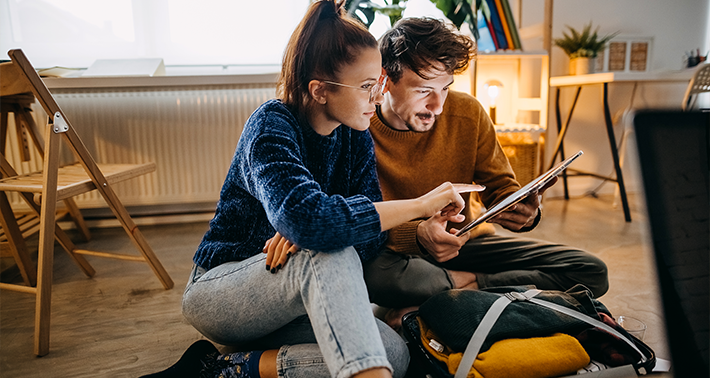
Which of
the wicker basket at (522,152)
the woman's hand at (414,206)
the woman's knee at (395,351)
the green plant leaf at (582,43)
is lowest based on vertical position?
the woman's knee at (395,351)

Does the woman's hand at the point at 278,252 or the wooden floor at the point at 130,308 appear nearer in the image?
the woman's hand at the point at 278,252

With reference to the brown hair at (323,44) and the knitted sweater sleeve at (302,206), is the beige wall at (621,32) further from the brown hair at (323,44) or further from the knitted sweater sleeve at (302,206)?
the knitted sweater sleeve at (302,206)

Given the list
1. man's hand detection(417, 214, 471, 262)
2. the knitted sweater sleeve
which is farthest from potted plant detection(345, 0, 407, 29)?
the knitted sweater sleeve

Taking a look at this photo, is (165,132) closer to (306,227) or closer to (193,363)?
(193,363)

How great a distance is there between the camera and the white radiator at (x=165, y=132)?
7.95ft

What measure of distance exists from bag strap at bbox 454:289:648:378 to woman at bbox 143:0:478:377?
0.49ft

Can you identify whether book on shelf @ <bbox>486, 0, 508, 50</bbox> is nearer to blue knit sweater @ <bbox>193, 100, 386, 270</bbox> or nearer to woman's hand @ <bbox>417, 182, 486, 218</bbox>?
blue knit sweater @ <bbox>193, 100, 386, 270</bbox>

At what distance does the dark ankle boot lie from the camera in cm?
96

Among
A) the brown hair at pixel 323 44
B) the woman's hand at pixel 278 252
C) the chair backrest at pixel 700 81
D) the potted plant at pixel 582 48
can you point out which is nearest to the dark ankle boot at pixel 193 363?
the woman's hand at pixel 278 252

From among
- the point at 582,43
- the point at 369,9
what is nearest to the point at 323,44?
the point at 369,9

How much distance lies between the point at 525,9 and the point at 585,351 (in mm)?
2413

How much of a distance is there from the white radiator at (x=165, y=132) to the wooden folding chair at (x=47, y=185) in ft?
2.56

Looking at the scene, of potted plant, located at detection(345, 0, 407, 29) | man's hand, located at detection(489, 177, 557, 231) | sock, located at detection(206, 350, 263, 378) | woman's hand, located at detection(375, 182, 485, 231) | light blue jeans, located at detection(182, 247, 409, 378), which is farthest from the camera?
potted plant, located at detection(345, 0, 407, 29)

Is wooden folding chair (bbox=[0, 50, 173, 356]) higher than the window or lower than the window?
lower
